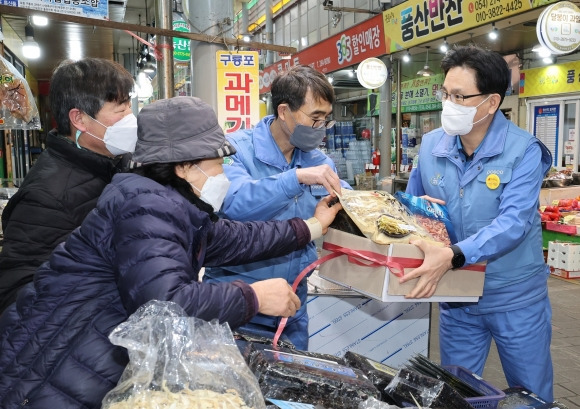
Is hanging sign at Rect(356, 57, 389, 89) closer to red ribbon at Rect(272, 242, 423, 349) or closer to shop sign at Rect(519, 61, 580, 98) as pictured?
shop sign at Rect(519, 61, 580, 98)

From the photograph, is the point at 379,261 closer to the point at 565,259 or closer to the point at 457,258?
the point at 457,258

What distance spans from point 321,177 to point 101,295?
1032 millimetres

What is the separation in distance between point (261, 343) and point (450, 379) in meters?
0.66

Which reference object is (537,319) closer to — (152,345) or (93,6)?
(152,345)

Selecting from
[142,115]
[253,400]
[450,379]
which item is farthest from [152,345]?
[450,379]

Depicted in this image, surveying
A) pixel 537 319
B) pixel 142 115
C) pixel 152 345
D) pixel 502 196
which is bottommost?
pixel 537 319

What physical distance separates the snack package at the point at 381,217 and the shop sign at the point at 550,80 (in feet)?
34.1

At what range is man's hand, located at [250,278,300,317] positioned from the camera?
151 centimetres

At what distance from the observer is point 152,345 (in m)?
1.18

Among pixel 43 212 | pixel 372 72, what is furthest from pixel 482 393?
pixel 372 72

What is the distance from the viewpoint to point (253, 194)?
2.28 meters

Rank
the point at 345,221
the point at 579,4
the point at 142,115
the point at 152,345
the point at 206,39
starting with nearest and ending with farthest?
the point at 152,345
the point at 142,115
the point at 345,221
the point at 206,39
the point at 579,4

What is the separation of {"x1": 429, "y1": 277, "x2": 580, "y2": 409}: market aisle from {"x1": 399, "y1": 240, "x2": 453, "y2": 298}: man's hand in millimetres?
2439

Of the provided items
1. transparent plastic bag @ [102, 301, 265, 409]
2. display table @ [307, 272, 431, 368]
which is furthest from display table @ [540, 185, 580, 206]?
transparent plastic bag @ [102, 301, 265, 409]
